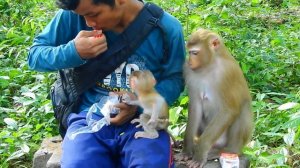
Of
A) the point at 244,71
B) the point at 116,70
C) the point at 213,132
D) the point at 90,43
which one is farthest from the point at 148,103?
the point at 244,71

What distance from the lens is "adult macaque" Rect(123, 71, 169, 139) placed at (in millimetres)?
2916

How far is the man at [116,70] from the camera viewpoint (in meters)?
2.84

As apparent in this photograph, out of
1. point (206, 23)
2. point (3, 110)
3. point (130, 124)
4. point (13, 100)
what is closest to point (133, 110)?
point (130, 124)

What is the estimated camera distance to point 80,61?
2.93 metres

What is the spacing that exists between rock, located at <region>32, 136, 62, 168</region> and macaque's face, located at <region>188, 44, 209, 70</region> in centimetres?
104

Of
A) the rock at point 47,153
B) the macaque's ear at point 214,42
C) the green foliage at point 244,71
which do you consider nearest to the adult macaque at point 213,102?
the macaque's ear at point 214,42

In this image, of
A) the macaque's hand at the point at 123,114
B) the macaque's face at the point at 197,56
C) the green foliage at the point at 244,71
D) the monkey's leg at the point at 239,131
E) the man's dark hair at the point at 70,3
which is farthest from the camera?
the green foliage at the point at 244,71

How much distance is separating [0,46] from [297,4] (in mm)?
4822

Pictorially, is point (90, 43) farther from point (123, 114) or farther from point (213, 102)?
point (213, 102)

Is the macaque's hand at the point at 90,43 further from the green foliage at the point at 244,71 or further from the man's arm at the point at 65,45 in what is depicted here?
the green foliage at the point at 244,71

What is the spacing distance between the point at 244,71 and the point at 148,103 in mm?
2507

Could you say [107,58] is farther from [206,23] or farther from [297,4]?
[297,4]

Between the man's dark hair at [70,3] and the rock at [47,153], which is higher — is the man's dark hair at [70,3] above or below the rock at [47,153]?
above

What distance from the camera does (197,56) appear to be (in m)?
3.24
